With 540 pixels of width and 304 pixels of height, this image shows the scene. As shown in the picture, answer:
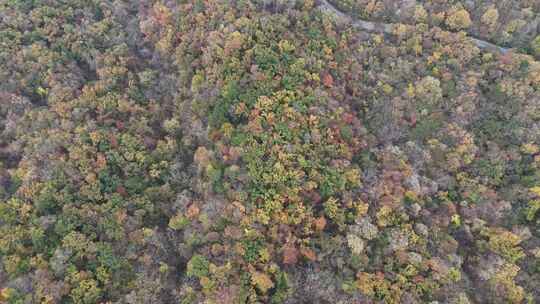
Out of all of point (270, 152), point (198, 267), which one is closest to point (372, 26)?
point (270, 152)

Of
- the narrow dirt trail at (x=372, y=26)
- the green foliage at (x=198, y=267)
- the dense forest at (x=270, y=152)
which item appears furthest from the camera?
the narrow dirt trail at (x=372, y=26)

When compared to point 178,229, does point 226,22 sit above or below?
above

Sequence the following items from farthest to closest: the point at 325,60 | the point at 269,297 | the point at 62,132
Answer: the point at 325,60 → the point at 62,132 → the point at 269,297

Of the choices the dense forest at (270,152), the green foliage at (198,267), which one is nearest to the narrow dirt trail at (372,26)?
the dense forest at (270,152)

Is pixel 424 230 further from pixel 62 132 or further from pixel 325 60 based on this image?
pixel 62 132

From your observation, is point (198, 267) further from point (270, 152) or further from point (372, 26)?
point (372, 26)

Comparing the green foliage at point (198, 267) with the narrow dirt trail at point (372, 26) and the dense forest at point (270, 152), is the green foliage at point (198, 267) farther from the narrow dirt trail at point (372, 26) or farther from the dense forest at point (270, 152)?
the narrow dirt trail at point (372, 26)

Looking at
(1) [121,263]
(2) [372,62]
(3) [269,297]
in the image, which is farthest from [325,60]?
(1) [121,263]

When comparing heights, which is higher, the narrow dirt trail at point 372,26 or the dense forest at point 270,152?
the narrow dirt trail at point 372,26
